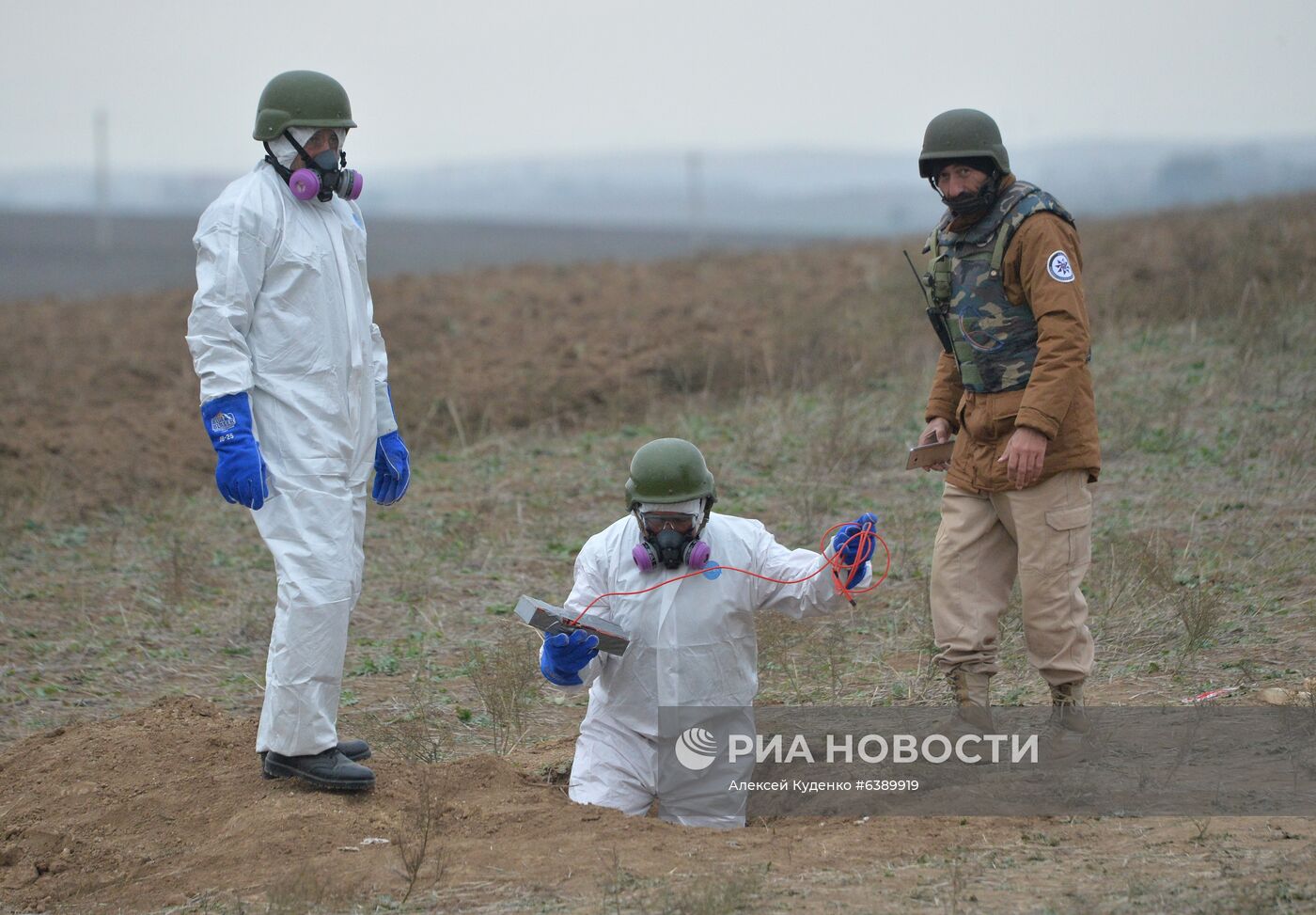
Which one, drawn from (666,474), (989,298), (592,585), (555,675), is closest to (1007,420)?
(989,298)

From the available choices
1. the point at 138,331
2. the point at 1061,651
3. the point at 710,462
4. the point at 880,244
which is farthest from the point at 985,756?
the point at 880,244

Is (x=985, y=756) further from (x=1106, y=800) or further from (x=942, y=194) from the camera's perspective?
(x=942, y=194)

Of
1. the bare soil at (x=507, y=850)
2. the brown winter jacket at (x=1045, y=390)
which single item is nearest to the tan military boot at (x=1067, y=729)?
the bare soil at (x=507, y=850)

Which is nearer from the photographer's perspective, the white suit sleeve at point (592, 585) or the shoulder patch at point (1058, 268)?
the shoulder patch at point (1058, 268)

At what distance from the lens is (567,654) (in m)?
4.46

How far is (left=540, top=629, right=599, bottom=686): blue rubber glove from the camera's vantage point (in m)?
4.45

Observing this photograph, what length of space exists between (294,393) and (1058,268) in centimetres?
244

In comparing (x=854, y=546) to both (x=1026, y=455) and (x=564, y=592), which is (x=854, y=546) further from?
(x=564, y=592)

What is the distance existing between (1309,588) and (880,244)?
659 inches

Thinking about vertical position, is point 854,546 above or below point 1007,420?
below

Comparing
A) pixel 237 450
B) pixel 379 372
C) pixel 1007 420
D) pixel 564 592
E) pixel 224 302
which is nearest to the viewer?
pixel 237 450

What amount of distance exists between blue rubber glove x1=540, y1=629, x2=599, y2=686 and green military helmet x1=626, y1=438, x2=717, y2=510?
1.64ft

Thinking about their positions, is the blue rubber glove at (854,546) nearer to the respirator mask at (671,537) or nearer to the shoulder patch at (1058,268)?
the respirator mask at (671,537)

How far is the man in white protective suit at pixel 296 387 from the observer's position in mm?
4387
